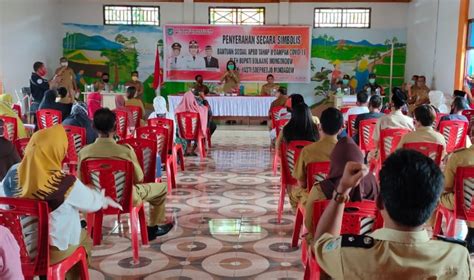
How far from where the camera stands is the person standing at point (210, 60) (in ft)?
39.7

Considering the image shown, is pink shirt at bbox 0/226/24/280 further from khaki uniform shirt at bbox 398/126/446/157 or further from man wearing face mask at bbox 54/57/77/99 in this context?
man wearing face mask at bbox 54/57/77/99

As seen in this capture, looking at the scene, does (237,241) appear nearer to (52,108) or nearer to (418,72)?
(52,108)

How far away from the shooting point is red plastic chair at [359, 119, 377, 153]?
18.2ft

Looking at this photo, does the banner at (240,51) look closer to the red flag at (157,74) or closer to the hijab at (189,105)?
the red flag at (157,74)

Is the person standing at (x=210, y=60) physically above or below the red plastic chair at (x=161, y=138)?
above

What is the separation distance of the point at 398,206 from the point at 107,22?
11964mm

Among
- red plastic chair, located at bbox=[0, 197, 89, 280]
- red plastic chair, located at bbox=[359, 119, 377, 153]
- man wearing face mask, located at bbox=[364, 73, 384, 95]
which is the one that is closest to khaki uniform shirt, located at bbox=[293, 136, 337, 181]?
red plastic chair, located at bbox=[0, 197, 89, 280]

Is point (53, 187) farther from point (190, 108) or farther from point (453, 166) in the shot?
point (190, 108)

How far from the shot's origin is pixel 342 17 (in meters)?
12.2

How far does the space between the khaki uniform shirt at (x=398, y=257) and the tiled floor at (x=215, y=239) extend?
6.25ft

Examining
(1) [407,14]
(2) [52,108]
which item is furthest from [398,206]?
(1) [407,14]

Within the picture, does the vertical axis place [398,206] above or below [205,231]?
above

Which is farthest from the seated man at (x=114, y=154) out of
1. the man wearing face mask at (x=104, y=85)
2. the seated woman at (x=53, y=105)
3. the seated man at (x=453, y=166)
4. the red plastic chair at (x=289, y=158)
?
the man wearing face mask at (x=104, y=85)

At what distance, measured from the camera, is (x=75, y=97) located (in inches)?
448
